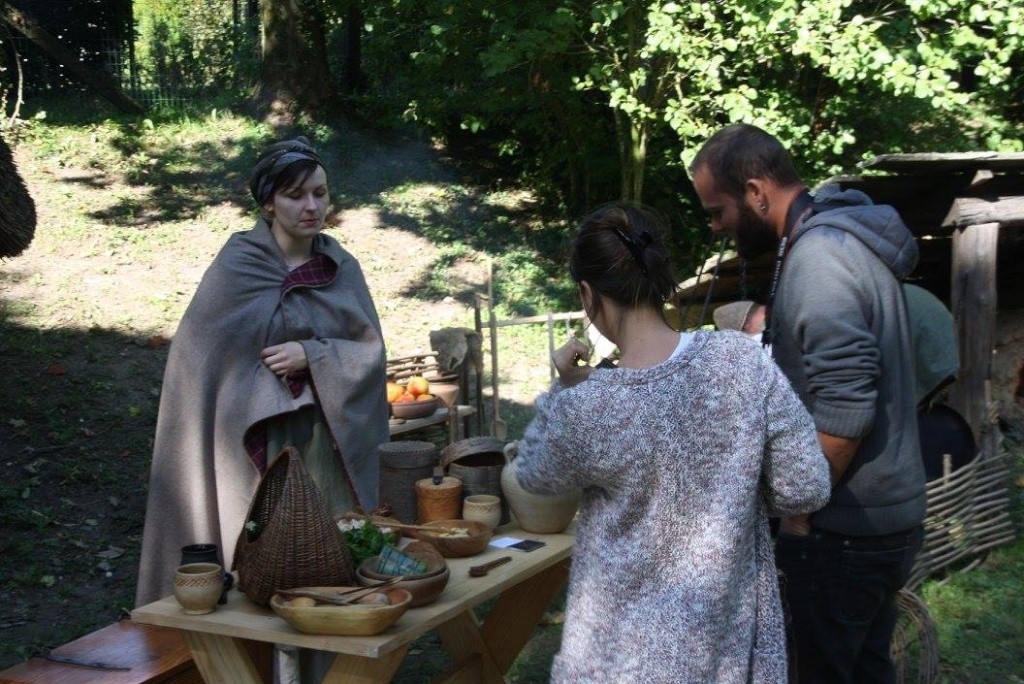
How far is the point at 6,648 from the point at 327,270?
2.48m

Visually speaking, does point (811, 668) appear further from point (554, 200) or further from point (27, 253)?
point (554, 200)

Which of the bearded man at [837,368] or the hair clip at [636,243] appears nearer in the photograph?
the hair clip at [636,243]

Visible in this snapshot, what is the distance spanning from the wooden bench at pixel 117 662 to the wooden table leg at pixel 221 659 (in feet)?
1.02

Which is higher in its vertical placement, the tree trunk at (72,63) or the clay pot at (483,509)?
the tree trunk at (72,63)

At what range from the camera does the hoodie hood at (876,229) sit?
2.40 meters

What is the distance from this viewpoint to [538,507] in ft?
9.70

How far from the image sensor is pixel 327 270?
3.65m

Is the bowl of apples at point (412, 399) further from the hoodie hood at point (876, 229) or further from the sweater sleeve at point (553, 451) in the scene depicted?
the sweater sleeve at point (553, 451)

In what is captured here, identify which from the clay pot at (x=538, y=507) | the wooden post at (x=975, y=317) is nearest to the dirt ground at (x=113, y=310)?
the clay pot at (x=538, y=507)

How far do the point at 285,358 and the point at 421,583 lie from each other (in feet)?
3.97

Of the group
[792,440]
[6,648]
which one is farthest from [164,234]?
[792,440]

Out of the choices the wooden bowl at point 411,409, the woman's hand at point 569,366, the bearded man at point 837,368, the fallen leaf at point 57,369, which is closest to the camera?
the bearded man at point 837,368

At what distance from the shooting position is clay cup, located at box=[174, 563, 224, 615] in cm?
239

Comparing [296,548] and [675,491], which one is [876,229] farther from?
[296,548]
